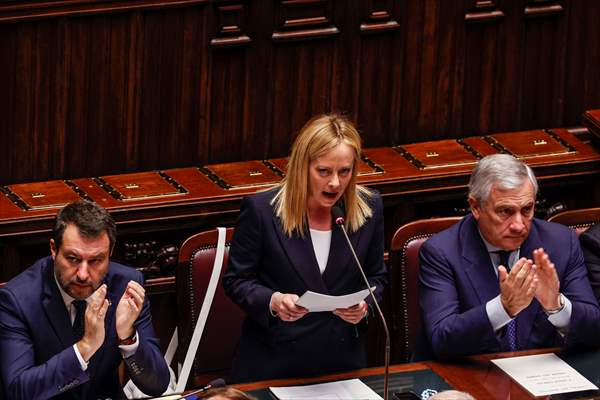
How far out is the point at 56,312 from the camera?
16.3 ft

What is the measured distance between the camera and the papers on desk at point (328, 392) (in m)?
4.88

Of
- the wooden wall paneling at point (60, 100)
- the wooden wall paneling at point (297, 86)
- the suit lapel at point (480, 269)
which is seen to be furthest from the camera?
the wooden wall paneling at point (297, 86)

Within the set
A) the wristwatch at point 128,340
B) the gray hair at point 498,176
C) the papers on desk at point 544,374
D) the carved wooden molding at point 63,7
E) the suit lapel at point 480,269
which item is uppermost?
the carved wooden molding at point 63,7

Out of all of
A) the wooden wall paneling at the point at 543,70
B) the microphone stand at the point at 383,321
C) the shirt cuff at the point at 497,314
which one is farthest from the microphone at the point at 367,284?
the wooden wall paneling at the point at 543,70

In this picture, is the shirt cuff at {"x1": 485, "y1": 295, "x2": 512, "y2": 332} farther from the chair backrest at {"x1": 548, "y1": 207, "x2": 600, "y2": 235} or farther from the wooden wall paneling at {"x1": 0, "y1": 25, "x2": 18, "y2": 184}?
the wooden wall paneling at {"x1": 0, "y1": 25, "x2": 18, "y2": 184}

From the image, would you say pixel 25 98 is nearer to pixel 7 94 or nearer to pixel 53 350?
pixel 7 94

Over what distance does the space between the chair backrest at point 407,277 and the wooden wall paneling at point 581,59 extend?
1744mm

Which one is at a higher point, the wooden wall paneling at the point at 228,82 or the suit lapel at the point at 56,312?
the wooden wall paneling at the point at 228,82

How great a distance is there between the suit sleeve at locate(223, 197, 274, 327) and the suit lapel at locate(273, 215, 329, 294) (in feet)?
0.24

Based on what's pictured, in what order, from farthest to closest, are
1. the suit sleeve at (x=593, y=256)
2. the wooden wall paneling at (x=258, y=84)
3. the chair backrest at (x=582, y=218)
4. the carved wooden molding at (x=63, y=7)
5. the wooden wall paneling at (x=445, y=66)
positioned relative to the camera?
the wooden wall paneling at (x=445, y=66), the wooden wall paneling at (x=258, y=84), the carved wooden molding at (x=63, y=7), the chair backrest at (x=582, y=218), the suit sleeve at (x=593, y=256)

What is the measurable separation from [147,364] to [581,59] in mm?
3044

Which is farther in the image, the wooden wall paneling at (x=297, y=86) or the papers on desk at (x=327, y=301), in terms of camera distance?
the wooden wall paneling at (x=297, y=86)

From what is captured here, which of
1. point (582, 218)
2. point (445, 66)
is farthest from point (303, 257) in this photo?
point (445, 66)

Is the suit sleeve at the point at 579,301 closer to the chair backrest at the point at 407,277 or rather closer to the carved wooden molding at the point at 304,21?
the chair backrest at the point at 407,277
